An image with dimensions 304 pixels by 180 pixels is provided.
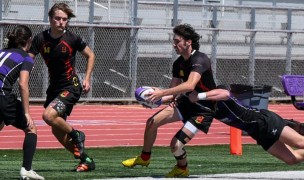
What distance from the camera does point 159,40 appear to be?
1138 inches

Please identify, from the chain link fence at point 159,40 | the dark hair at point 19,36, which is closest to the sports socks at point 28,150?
the dark hair at point 19,36

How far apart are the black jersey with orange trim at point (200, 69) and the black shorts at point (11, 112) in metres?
1.92

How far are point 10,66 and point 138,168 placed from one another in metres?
2.83

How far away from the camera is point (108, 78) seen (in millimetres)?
27688

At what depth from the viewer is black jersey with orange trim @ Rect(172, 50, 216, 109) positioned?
11141 mm

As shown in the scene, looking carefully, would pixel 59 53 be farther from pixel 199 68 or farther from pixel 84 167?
pixel 199 68

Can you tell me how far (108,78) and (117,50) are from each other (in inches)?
32.7

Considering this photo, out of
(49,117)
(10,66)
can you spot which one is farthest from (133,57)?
(10,66)

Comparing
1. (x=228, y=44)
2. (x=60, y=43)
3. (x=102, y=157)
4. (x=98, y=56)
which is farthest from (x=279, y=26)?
(x=60, y=43)

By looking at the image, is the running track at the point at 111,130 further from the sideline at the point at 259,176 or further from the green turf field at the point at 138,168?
the sideline at the point at 259,176

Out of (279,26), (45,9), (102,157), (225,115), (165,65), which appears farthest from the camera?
(279,26)

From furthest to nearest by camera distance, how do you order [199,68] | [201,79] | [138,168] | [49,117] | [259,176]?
[138,168] < [49,117] < [259,176] < [201,79] < [199,68]

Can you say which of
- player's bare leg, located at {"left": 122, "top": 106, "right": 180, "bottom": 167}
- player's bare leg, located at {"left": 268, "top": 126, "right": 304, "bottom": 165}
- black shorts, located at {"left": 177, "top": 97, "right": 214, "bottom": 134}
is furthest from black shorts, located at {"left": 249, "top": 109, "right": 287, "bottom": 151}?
player's bare leg, located at {"left": 122, "top": 106, "right": 180, "bottom": 167}

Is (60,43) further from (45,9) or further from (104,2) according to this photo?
(104,2)
